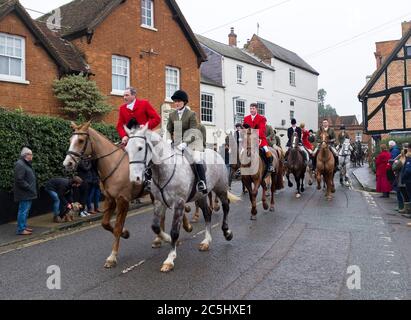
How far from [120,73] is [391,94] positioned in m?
18.6

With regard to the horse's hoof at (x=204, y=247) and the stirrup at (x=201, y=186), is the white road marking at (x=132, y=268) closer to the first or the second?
the horse's hoof at (x=204, y=247)

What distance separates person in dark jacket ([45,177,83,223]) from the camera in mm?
10422

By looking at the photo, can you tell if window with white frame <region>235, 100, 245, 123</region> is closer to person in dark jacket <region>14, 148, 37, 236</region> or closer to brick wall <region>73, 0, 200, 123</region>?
brick wall <region>73, 0, 200, 123</region>

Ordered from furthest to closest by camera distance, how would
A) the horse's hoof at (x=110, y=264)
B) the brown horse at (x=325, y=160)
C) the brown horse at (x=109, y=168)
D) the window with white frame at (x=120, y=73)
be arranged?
the window with white frame at (x=120, y=73)
the brown horse at (x=325, y=160)
the brown horse at (x=109, y=168)
the horse's hoof at (x=110, y=264)

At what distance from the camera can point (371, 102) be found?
2842cm

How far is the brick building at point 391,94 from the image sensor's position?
87.8ft

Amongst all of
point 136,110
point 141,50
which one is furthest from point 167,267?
point 141,50

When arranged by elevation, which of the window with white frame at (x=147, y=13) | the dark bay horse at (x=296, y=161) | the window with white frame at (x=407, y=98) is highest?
the window with white frame at (x=147, y=13)

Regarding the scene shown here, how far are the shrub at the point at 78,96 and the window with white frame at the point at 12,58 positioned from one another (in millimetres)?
1465

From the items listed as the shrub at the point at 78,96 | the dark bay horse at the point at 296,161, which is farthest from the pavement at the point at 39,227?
the dark bay horse at the point at 296,161

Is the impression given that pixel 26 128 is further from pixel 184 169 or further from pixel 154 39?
pixel 154 39

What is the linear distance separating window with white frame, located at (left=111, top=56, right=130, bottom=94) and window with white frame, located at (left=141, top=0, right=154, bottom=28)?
107 inches
